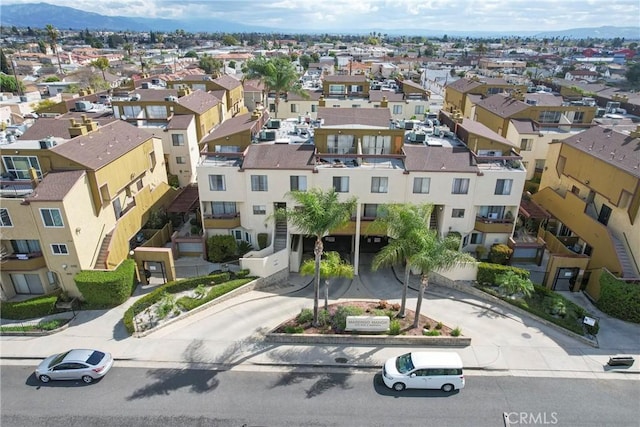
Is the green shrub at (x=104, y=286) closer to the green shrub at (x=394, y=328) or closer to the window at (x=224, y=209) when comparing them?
the window at (x=224, y=209)

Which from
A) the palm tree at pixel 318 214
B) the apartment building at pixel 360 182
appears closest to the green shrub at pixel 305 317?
the palm tree at pixel 318 214

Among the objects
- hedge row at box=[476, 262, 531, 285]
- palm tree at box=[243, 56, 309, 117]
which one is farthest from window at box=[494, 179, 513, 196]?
palm tree at box=[243, 56, 309, 117]

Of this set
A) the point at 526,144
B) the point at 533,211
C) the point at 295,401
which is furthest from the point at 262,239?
the point at 526,144

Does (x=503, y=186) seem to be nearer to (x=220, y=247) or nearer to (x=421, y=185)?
(x=421, y=185)

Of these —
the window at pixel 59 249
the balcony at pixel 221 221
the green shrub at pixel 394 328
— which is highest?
the window at pixel 59 249

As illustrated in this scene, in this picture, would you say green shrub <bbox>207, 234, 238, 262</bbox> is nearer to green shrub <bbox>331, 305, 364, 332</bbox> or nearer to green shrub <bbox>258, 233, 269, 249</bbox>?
green shrub <bbox>258, 233, 269, 249</bbox>

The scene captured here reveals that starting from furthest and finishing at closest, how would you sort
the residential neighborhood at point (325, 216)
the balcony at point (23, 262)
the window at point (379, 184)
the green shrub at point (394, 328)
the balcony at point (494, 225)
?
1. the balcony at point (494, 225)
2. the window at point (379, 184)
3. the balcony at point (23, 262)
4. the residential neighborhood at point (325, 216)
5. the green shrub at point (394, 328)

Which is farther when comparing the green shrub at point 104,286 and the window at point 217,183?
the window at point 217,183
